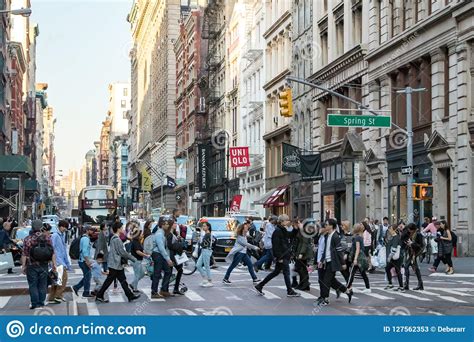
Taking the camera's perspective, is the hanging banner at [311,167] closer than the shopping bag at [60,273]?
No

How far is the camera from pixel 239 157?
72000 mm

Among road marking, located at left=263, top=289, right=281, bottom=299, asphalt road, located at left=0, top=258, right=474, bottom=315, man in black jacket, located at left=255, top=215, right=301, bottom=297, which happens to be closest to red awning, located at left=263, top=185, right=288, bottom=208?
asphalt road, located at left=0, top=258, right=474, bottom=315

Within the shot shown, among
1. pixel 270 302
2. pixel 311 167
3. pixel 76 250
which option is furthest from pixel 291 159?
pixel 270 302

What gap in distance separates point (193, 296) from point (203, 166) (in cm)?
7362

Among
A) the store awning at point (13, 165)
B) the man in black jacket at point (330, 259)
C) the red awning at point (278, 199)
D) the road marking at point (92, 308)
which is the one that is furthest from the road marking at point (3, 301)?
the store awning at point (13, 165)

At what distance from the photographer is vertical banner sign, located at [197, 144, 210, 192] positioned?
95.0 meters

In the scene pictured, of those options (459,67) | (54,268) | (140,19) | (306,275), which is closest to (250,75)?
(459,67)

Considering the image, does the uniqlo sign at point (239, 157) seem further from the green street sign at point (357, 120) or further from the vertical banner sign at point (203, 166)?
the green street sign at point (357, 120)

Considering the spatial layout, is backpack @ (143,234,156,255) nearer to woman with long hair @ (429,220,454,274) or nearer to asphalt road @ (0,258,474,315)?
asphalt road @ (0,258,474,315)

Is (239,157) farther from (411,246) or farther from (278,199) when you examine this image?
(411,246)

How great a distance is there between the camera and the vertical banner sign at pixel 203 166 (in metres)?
95.0

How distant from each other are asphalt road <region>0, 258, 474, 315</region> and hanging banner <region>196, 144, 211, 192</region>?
67095 millimetres

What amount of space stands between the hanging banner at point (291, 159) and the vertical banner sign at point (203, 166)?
38.1 m
